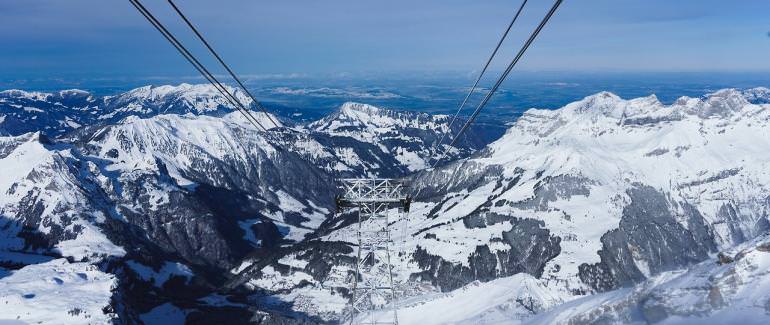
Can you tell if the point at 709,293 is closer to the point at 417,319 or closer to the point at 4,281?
the point at 417,319

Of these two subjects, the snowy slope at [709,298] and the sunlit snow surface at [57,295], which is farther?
the sunlit snow surface at [57,295]

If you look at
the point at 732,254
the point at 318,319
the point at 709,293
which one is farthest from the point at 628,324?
the point at 318,319

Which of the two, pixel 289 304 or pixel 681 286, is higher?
pixel 681 286

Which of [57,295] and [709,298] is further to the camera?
[57,295]

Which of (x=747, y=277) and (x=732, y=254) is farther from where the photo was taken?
(x=732, y=254)

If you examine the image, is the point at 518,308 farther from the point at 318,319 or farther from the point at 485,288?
the point at 318,319

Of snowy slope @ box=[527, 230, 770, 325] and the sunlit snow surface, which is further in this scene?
the sunlit snow surface

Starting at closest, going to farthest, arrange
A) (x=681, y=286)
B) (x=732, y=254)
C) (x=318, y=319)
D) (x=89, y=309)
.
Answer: (x=681, y=286)
(x=732, y=254)
(x=89, y=309)
(x=318, y=319)

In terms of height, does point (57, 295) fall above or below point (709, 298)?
below

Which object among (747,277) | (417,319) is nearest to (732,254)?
(747,277)

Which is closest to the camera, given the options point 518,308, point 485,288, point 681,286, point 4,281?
point 681,286
